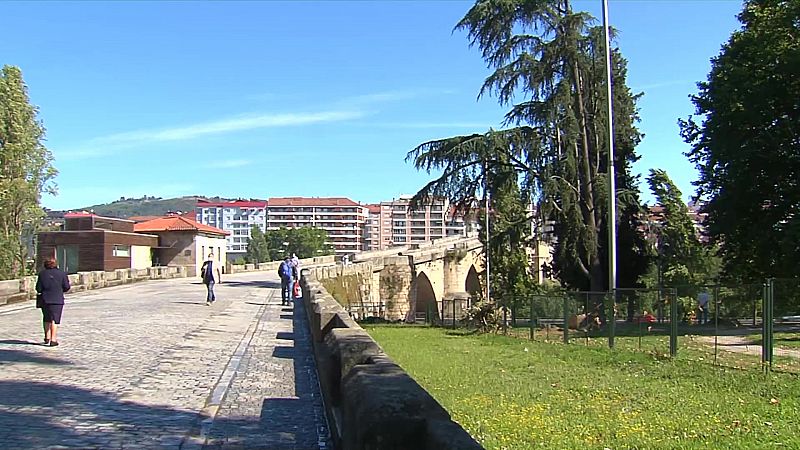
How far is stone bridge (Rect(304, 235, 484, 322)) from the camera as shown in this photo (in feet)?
138

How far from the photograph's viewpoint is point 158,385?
9797 mm

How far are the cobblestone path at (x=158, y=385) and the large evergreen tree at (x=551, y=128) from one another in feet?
40.8

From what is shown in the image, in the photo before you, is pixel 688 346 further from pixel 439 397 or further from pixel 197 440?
pixel 197 440

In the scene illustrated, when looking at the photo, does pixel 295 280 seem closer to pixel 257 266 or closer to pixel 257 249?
pixel 257 266

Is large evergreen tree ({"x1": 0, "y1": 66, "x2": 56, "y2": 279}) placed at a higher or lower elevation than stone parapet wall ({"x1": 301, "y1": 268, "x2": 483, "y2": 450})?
higher

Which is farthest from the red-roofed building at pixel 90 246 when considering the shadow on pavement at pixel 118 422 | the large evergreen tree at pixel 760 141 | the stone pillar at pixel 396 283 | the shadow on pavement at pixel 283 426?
the shadow on pavement at pixel 283 426

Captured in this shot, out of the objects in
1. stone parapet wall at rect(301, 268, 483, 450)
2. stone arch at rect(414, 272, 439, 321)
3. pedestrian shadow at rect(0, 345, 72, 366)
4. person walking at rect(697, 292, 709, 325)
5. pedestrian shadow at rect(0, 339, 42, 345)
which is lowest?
stone arch at rect(414, 272, 439, 321)

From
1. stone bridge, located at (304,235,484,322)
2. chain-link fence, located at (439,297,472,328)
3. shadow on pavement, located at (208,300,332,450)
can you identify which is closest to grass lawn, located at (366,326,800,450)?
shadow on pavement, located at (208,300,332,450)

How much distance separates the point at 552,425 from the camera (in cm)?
852

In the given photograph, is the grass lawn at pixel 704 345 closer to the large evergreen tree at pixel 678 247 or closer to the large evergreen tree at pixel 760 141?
the large evergreen tree at pixel 760 141

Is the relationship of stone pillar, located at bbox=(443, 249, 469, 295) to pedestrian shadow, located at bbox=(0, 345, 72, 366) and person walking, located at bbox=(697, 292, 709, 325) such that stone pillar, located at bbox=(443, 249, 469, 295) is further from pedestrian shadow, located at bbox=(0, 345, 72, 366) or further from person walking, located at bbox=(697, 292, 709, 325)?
pedestrian shadow, located at bbox=(0, 345, 72, 366)

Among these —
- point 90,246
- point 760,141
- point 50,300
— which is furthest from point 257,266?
point 50,300

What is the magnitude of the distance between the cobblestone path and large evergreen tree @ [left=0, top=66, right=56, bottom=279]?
3176 cm

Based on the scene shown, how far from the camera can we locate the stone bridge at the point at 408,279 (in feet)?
138
